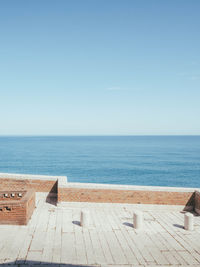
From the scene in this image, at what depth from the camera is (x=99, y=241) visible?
934 centimetres

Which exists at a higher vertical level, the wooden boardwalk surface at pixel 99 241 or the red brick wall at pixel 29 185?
the red brick wall at pixel 29 185

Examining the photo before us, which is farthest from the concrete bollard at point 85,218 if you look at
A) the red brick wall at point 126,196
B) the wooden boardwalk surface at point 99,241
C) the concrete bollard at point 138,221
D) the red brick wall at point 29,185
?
the red brick wall at point 29,185

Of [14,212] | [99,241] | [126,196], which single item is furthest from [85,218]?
[126,196]

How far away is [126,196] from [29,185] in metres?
5.82

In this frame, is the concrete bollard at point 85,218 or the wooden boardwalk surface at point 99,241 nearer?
the wooden boardwalk surface at point 99,241

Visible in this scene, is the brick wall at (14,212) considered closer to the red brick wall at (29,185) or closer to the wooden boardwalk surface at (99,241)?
the wooden boardwalk surface at (99,241)

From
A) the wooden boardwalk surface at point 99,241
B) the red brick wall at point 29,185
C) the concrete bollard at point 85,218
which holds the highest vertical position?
the red brick wall at point 29,185

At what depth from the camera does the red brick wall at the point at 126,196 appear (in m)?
13.9

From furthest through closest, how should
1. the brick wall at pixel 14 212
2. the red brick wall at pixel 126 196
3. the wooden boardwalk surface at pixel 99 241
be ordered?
the red brick wall at pixel 126 196 < the brick wall at pixel 14 212 < the wooden boardwalk surface at pixel 99 241

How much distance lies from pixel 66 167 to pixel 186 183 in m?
33.9

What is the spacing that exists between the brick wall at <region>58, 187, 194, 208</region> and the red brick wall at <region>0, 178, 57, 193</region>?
1.81 meters

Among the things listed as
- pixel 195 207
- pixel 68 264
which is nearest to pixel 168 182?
pixel 195 207

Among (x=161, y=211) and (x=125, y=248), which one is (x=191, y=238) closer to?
(x=125, y=248)

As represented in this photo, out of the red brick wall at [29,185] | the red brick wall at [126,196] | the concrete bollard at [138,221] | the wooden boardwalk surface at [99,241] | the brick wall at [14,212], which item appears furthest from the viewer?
the red brick wall at [29,185]
